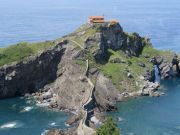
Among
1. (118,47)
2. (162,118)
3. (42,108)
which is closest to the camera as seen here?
(162,118)

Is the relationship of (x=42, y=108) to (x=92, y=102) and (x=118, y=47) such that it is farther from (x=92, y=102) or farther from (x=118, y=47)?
(x=118, y=47)

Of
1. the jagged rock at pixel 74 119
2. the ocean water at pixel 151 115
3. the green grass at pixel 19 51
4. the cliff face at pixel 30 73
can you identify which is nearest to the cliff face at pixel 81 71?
the cliff face at pixel 30 73

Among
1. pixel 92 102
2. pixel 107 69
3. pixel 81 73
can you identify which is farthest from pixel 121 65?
pixel 92 102

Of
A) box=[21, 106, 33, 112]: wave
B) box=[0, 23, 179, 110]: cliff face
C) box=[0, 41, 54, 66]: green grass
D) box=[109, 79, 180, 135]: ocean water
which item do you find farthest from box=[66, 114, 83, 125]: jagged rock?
box=[0, 41, 54, 66]: green grass

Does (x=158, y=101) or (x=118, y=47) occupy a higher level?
(x=118, y=47)

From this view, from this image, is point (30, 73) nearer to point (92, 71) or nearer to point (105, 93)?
point (92, 71)

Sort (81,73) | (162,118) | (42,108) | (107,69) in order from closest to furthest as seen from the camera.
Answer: (162,118) → (42,108) → (81,73) → (107,69)
